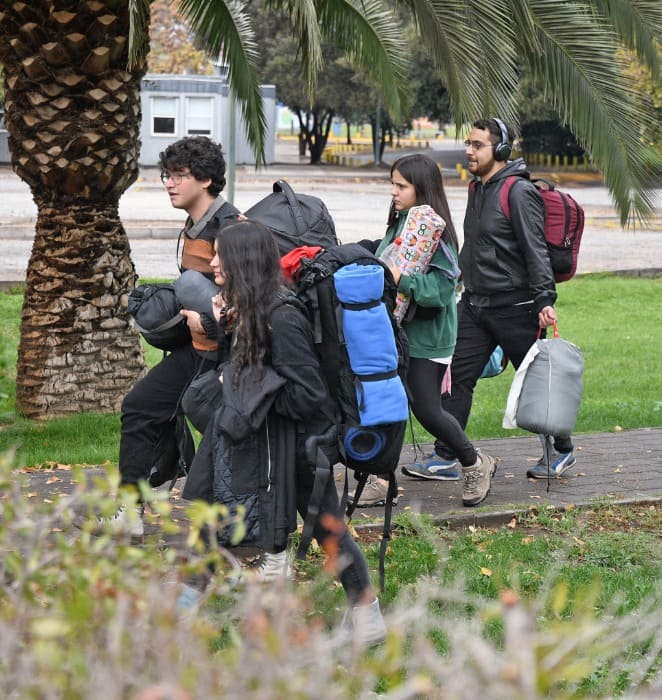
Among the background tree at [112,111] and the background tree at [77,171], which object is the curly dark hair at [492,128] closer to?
the background tree at [77,171]

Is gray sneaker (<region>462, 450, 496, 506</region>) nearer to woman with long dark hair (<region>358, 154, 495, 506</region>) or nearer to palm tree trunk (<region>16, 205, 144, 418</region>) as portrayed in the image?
woman with long dark hair (<region>358, 154, 495, 506</region>)

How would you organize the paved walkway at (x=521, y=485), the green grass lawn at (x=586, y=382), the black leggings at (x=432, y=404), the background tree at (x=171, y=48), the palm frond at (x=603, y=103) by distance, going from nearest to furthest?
the black leggings at (x=432, y=404) < the paved walkway at (x=521, y=485) < the green grass lawn at (x=586, y=382) < the palm frond at (x=603, y=103) < the background tree at (x=171, y=48)

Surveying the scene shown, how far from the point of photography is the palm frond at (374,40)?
30.4 ft

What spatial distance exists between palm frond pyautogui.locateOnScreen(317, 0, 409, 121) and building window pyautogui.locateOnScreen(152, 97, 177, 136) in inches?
1565

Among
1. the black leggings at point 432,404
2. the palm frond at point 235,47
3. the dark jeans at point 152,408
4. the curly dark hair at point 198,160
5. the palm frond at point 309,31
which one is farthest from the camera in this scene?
the palm frond at point 235,47

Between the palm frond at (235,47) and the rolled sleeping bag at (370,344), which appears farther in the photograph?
the palm frond at (235,47)

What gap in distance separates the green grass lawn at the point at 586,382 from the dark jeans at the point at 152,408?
2.02 m

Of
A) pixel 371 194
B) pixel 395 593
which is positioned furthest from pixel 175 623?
pixel 371 194

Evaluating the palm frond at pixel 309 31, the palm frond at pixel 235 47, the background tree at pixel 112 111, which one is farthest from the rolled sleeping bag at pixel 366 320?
the palm frond at pixel 235 47

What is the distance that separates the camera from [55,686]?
77.6 inches

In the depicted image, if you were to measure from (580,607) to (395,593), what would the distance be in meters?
3.01

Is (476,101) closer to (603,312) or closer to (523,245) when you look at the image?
(523,245)

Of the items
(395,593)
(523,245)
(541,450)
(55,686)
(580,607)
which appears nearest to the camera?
(55,686)

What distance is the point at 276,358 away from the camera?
4.35 meters
